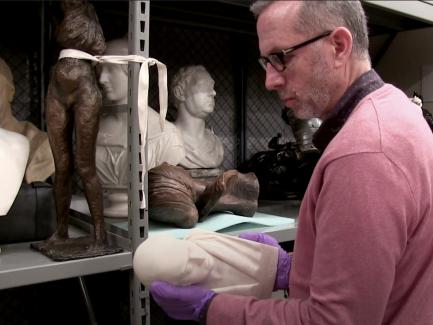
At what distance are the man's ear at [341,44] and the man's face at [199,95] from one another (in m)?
0.70

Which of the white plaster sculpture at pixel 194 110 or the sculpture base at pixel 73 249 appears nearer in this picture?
the sculpture base at pixel 73 249

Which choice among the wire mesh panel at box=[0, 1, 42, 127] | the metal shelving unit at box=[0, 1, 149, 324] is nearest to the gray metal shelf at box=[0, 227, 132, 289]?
the metal shelving unit at box=[0, 1, 149, 324]

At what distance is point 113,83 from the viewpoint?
1.06 meters

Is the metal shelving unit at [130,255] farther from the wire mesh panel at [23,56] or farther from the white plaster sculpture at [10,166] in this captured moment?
the wire mesh panel at [23,56]

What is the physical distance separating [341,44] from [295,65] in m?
0.07

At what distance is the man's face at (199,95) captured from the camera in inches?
50.6

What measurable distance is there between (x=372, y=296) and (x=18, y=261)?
59 centimetres

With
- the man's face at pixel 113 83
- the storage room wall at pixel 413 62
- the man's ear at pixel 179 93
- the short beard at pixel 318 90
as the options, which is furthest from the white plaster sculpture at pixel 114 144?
the storage room wall at pixel 413 62

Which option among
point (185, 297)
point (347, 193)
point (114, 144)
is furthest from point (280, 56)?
point (114, 144)

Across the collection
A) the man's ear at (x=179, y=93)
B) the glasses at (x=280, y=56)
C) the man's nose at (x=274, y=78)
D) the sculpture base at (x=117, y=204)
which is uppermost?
the man's ear at (x=179, y=93)

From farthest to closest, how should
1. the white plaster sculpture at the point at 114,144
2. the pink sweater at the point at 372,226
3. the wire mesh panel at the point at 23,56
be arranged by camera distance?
the wire mesh panel at the point at 23,56 → the white plaster sculpture at the point at 114,144 → the pink sweater at the point at 372,226

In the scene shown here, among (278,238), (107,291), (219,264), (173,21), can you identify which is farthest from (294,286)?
(173,21)

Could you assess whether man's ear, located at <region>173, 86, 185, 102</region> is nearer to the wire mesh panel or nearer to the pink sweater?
the wire mesh panel

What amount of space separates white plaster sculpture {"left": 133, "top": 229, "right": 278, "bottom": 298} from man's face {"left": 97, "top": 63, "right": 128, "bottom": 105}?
47cm
